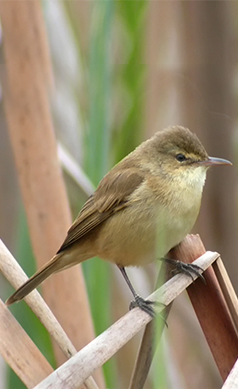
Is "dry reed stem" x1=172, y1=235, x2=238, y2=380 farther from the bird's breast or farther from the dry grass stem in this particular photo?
the bird's breast

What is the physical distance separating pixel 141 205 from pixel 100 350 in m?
0.90

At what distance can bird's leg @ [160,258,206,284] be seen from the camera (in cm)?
168

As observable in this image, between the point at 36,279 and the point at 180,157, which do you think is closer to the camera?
the point at 36,279

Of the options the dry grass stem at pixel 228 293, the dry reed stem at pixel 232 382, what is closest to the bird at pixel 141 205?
the dry grass stem at pixel 228 293

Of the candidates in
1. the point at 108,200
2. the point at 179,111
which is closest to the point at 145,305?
the point at 108,200

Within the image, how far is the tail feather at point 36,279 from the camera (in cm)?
161

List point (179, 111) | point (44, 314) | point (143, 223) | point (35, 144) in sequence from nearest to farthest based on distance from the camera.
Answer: point (44, 314) < point (35, 144) < point (143, 223) < point (179, 111)

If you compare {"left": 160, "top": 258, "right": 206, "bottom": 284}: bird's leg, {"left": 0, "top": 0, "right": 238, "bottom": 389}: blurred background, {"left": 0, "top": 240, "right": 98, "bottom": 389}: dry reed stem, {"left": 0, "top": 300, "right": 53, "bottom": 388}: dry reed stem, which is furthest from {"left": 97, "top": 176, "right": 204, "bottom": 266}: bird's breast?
{"left": 0, "top": 300, "right": 53, "bottom": 388}: dry reed stem

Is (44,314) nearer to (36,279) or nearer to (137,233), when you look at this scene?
(36,279)

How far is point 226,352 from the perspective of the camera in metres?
1.56

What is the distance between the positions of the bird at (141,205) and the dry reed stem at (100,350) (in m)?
0.46

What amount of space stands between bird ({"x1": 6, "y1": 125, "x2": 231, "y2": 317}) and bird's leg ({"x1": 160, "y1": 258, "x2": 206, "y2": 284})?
9 cm

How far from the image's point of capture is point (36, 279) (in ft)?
5.98

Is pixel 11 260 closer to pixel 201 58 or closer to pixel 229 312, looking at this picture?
pixel 229 312
